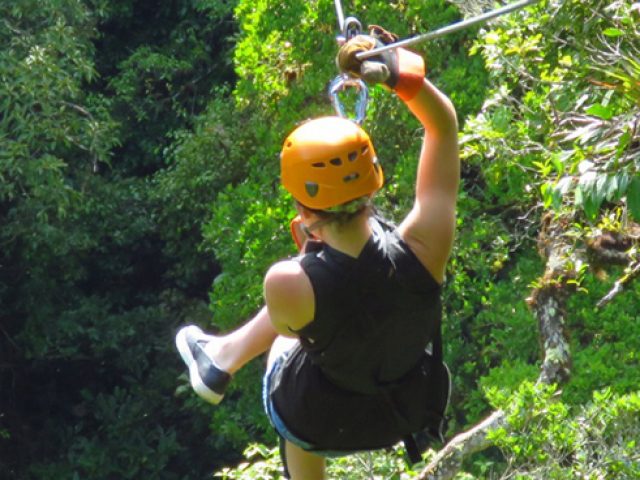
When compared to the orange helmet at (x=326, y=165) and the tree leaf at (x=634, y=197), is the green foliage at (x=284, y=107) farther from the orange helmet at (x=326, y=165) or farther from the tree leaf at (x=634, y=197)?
the orange helmet at (x=326, y=165)

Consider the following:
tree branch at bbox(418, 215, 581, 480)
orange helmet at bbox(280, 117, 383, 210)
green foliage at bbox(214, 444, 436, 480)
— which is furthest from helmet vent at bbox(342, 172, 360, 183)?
green foliage at bbox(214, 444, 436, 480)

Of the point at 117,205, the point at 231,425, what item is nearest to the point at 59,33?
the point at 117,205

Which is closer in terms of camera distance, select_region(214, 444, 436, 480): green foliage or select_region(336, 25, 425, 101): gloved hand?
select_region(336, 25, 425, 101): gloved hand

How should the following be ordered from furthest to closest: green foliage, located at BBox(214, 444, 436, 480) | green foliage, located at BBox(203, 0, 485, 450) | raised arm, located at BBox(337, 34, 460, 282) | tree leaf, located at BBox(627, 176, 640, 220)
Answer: green foliage, located at BBox(203, 0, 485, 450), green foliage, located at BBox(214, 444, 436, 480), tree leaf, located at BBox(627, 176, 640, 220), raised arm, located at BBox(337, 34, 460, 282)


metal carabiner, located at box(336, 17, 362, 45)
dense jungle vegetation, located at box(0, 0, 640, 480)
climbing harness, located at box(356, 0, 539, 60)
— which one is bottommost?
dense jungle vegetation, located at box(0, 0, 640, 480)

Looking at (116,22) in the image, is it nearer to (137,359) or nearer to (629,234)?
(137,359)

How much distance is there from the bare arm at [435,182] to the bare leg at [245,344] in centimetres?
43

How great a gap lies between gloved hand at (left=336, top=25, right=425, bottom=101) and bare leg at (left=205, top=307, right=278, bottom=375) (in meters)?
0.61

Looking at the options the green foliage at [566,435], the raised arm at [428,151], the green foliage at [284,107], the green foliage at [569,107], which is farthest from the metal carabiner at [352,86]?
the green foliage at [284,107]

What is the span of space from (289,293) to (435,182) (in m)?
0.34

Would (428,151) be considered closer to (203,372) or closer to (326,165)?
(326,165)

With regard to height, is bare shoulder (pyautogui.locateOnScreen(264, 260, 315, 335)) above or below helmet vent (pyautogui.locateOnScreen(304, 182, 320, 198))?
below

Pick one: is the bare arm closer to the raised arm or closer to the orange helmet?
the raised arm

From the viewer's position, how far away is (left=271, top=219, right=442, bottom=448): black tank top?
281 centimetres
